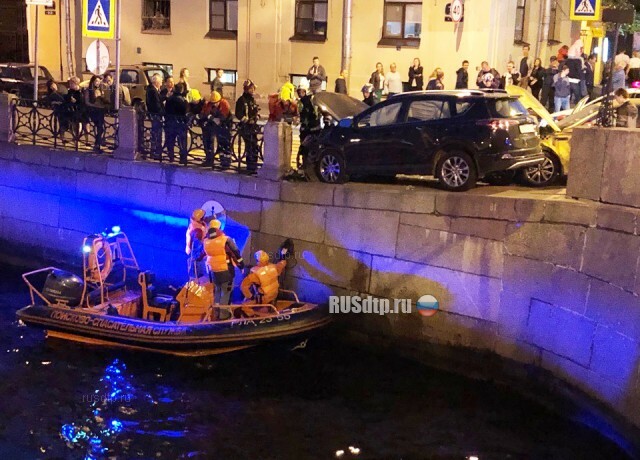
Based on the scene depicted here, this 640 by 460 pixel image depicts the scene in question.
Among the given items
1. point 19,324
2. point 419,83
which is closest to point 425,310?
point 19,324

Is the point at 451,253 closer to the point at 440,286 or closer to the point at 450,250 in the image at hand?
the point at 450,250

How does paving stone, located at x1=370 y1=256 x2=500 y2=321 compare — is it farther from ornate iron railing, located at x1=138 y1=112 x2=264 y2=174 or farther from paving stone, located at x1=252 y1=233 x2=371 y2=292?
ornate iron railing, located at x1=138 y1=112 x2=264 y2=174

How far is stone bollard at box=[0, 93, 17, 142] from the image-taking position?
16562mm

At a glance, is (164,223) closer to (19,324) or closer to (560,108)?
(19,324)

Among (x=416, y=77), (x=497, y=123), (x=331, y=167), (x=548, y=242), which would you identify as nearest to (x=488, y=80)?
(x=416, y=77)

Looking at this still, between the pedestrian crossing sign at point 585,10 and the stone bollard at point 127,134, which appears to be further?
the stone bollard at point 127,134

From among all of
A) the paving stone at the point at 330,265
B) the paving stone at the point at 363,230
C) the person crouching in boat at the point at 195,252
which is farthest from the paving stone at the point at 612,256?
the person crouching in boat at the point at 195,252

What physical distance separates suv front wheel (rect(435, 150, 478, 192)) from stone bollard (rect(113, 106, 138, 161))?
574cm

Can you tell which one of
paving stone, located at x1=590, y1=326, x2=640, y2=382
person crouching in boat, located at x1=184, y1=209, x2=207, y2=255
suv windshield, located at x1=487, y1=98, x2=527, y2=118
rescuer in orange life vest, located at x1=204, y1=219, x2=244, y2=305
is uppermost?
suv windshield, located at x1=487, y1=98, x2=527, y2=118

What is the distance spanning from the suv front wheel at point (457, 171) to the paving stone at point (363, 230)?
852 mm

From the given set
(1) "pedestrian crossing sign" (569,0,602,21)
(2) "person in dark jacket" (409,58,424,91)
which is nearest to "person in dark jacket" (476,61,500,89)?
(2) "person in dark jacket" (409,58,424,91)

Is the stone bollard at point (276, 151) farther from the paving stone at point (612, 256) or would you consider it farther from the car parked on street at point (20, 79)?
the car parked on street at point (20, 79)

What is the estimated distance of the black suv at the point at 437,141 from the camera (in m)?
11.6

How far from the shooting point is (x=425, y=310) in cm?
1156
